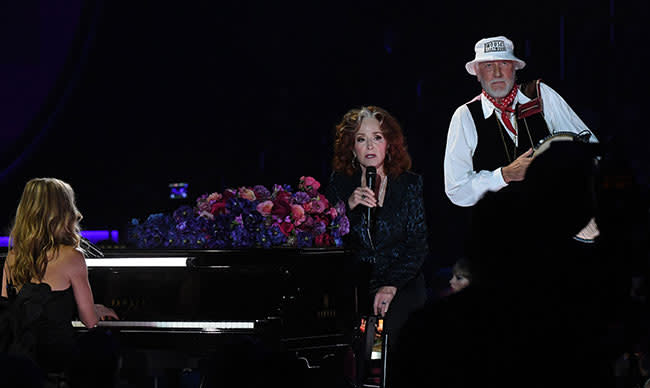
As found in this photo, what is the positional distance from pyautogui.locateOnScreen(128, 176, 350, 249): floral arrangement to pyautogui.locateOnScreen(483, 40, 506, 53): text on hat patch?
60.1 inches

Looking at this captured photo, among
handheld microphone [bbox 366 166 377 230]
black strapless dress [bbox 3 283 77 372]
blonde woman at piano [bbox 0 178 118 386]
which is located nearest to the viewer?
black strapless dress [bbox 3 283 77 372]

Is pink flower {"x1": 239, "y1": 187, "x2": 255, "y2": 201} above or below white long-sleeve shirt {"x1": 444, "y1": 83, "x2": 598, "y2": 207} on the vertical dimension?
below

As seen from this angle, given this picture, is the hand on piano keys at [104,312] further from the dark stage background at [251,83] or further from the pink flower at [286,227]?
the dark stage background at [251,83]

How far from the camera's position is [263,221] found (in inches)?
164

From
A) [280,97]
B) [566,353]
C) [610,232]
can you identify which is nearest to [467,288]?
[566,353]

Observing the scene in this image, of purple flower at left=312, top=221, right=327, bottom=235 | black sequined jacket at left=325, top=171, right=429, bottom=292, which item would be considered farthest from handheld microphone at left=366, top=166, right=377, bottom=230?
purple flower at left=312, top=221, right=327, bottom=235

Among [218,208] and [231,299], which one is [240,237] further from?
[231,299]

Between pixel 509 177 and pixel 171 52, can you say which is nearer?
pixel 509 177

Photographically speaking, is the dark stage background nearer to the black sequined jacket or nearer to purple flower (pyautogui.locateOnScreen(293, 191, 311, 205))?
the black sequined jacket

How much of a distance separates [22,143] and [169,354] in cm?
344

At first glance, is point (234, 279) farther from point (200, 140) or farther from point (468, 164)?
point (200, 140)

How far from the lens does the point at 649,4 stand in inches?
195

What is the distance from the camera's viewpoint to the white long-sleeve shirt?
4.62 metres

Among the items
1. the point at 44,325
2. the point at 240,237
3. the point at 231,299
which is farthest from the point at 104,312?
the point at 240,237
